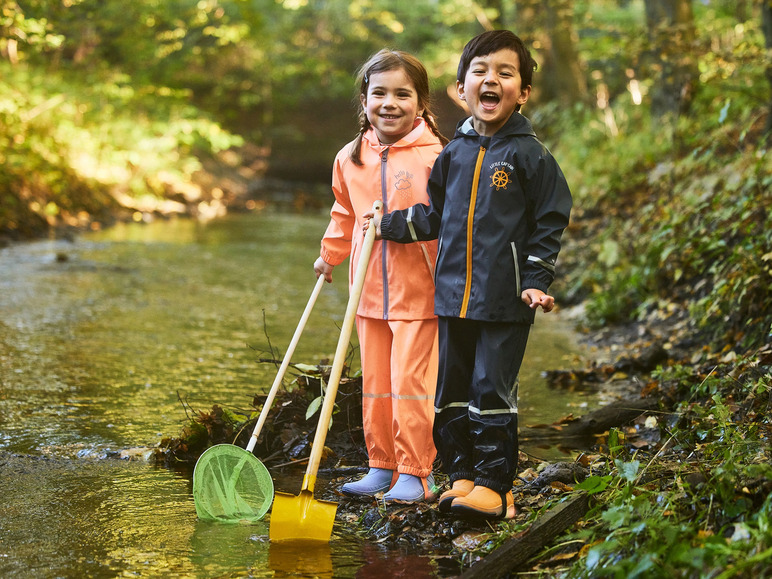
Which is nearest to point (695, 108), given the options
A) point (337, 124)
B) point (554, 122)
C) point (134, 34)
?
point (554, 122)

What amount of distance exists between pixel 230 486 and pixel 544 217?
1518 millimetres

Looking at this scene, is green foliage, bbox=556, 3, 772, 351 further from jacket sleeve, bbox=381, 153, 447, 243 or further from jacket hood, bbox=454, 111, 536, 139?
jacket sleeve, bbox=381, 153, 447, 243

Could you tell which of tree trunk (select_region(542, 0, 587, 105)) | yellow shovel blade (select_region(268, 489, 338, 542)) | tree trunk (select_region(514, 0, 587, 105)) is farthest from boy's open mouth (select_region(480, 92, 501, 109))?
tree trunk (select_region(542, 0, 587, 105))

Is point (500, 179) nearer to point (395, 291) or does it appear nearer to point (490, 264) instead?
point (490, 264)

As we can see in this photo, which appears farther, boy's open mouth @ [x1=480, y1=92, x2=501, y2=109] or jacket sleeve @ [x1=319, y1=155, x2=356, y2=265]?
jacket sleeve @ [x1=319, y1=155, x2=356, y2=265]

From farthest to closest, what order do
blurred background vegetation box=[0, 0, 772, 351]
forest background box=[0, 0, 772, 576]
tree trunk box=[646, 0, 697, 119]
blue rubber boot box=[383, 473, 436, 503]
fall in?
tree trunk box=[646, 0, 697, 119]
blurred background vegetation box=[0, 0, 772, 351]
forest background box=[0, 0, 772, 576]
blue rubber boot box=[383, 473, 436, 503]

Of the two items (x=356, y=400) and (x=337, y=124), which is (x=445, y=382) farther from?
(x=337, y=124)

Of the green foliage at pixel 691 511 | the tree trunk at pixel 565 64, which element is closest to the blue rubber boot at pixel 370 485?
the green foliage at pixel 691 511

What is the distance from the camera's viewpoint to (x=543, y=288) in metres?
2.91

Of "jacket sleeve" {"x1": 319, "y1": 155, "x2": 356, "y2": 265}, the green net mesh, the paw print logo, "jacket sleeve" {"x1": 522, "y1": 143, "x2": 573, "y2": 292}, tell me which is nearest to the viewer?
"jacket sleeve" {"x1": 522, "y1": 143, "x2": 573, "y2": 292}

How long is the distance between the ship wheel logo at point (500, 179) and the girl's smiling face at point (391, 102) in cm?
55

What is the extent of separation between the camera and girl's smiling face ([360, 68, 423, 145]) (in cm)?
334

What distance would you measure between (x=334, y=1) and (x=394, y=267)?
2548cm

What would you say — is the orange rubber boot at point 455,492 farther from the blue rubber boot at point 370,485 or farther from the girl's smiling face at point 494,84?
the girl's smiling face at point 494,84
